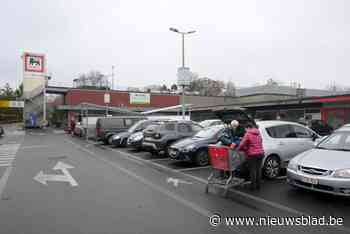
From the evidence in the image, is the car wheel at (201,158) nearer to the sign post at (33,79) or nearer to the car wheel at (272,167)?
the car wheel at (272,167)

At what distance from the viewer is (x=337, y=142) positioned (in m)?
6.70

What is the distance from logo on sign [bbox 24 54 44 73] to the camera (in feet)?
168

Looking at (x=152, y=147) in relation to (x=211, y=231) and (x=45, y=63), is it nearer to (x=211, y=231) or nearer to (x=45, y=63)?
(x=211, y=231)

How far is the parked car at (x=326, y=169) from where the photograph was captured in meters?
5.27

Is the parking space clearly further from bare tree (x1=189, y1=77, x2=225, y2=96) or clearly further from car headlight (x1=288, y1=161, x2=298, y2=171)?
bare tree (x1=189, y1=77, x2=225, y2=96)

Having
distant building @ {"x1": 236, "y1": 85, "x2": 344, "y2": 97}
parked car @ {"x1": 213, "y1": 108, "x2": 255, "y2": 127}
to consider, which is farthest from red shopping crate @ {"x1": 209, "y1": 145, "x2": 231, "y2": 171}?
distant building @ {"x1": 236, "y1": 85, "x2": 344, "y2": 97}

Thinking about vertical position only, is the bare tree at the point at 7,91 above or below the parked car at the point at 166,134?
above

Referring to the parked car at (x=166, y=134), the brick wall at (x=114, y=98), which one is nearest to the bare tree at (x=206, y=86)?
the brick wall at (x=114, y=98)

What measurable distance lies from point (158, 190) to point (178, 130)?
18.5 feet

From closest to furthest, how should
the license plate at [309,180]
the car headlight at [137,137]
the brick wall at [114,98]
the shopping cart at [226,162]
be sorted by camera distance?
1. the license plate at [309,180]
2. the shopping cart at [226,162]
3. the car headlight at [137,137]
4. the brick wall at [114,98]

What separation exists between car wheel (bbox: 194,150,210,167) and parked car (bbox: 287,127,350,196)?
4003 millimetres

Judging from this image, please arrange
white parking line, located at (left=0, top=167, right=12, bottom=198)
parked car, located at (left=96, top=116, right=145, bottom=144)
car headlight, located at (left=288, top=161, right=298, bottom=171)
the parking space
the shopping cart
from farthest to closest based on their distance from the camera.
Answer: parked car, located at (left=96, top=116, right=145, bottom=144) < white parking line, located at (left=0, top=167, right=12, bottom=198) < the shopping cart < car headlight, located at (left=288, top=161, right=298, bottom=171) < the parking space

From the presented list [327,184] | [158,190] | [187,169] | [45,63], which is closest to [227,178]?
[158,190]

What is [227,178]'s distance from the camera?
6.86 meters
